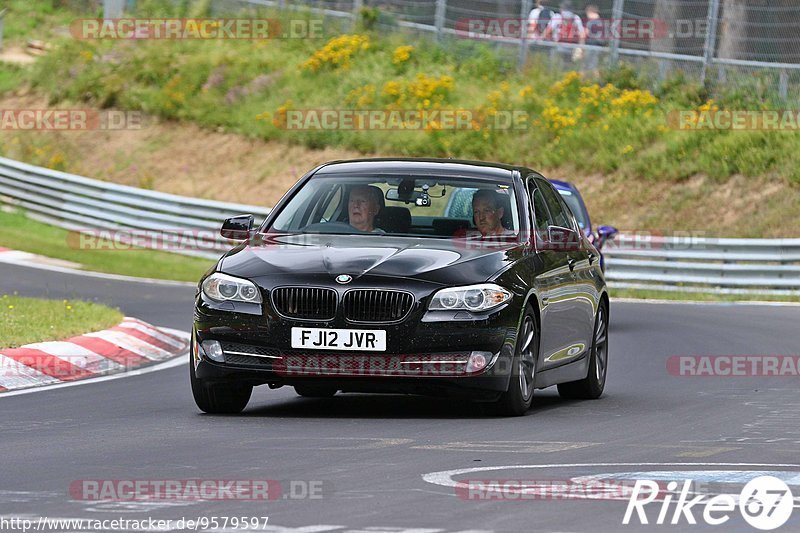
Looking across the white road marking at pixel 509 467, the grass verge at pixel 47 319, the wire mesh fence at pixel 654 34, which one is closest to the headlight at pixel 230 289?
the white road marking at pixel 509 467

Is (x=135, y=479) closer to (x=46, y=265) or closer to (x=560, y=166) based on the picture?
(x=46, y=265)

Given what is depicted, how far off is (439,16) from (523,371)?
28.0 metres

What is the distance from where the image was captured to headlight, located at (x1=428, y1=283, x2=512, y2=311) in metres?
9.54

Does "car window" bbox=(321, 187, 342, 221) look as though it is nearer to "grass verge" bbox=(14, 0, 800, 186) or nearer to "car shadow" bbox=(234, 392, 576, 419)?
"car shadow" bbox=(234, 392, 576, 419)

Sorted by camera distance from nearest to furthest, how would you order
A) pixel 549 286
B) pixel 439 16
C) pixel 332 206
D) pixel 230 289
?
pixel 230 289 → pixel 549 286 → pixel 332 206 → pixel 439 16

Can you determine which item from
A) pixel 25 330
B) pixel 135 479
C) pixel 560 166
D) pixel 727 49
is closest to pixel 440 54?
pixel 560 166

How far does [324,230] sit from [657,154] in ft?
74.2

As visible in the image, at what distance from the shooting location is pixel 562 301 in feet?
Answer: 35.9

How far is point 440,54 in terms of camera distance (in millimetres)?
38188

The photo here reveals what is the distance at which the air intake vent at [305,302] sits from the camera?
31.2 feet

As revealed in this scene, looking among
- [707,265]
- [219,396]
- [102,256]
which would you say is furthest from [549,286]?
[102,256]

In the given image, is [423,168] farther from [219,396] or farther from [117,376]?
[117,376]

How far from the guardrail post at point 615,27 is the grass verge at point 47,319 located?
1795 centimetres

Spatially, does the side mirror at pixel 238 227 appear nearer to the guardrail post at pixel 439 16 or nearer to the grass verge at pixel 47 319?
the grass verge at pixel 47 319
